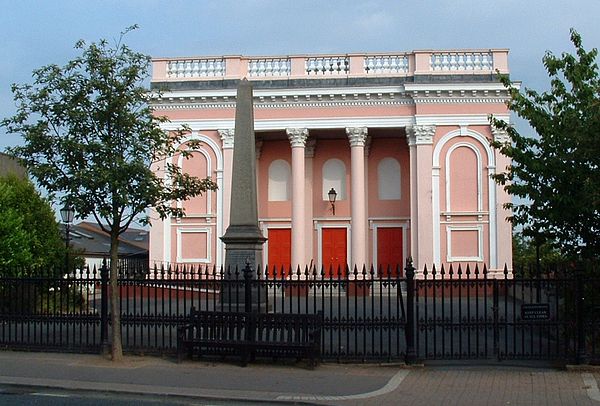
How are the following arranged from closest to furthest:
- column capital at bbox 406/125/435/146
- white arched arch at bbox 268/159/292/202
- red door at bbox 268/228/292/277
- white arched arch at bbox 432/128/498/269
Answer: white arched arch at bbox 432/128/498/269
column capital at bbox 406/125/435/146
red door at bbox 268/228/292/277
white arched arch at bbox 268/159/292/202

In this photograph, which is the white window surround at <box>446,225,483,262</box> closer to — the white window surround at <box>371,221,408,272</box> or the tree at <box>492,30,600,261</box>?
the white window surround at <box>371,221,408,272</box>

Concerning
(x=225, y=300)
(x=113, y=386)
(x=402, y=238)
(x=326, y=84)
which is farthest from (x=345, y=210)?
(x=113, y=386)

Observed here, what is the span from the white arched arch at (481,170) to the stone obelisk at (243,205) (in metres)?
15.9

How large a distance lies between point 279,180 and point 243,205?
18.5m

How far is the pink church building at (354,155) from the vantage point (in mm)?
32031

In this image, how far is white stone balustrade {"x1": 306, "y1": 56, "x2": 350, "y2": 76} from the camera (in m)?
33.2

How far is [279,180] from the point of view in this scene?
117 feet

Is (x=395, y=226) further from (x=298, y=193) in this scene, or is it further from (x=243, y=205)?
(x=243, y=205)

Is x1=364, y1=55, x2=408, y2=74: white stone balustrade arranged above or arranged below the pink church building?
above

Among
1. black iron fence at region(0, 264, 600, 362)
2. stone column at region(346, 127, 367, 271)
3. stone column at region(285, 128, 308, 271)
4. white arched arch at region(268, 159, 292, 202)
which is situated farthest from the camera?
white arched arch at region(268, 159, 292, 202)

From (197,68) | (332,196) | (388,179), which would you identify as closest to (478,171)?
(388,179)

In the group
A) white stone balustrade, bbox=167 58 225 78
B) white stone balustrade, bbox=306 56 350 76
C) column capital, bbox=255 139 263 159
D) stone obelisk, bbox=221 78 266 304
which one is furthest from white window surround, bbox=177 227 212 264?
stone obelisk, bbox=221 78 266 304

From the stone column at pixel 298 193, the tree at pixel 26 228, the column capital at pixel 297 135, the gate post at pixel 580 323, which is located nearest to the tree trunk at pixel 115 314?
the tree at pixel 26 228

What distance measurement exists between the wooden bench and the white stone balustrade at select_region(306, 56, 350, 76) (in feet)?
69.6
